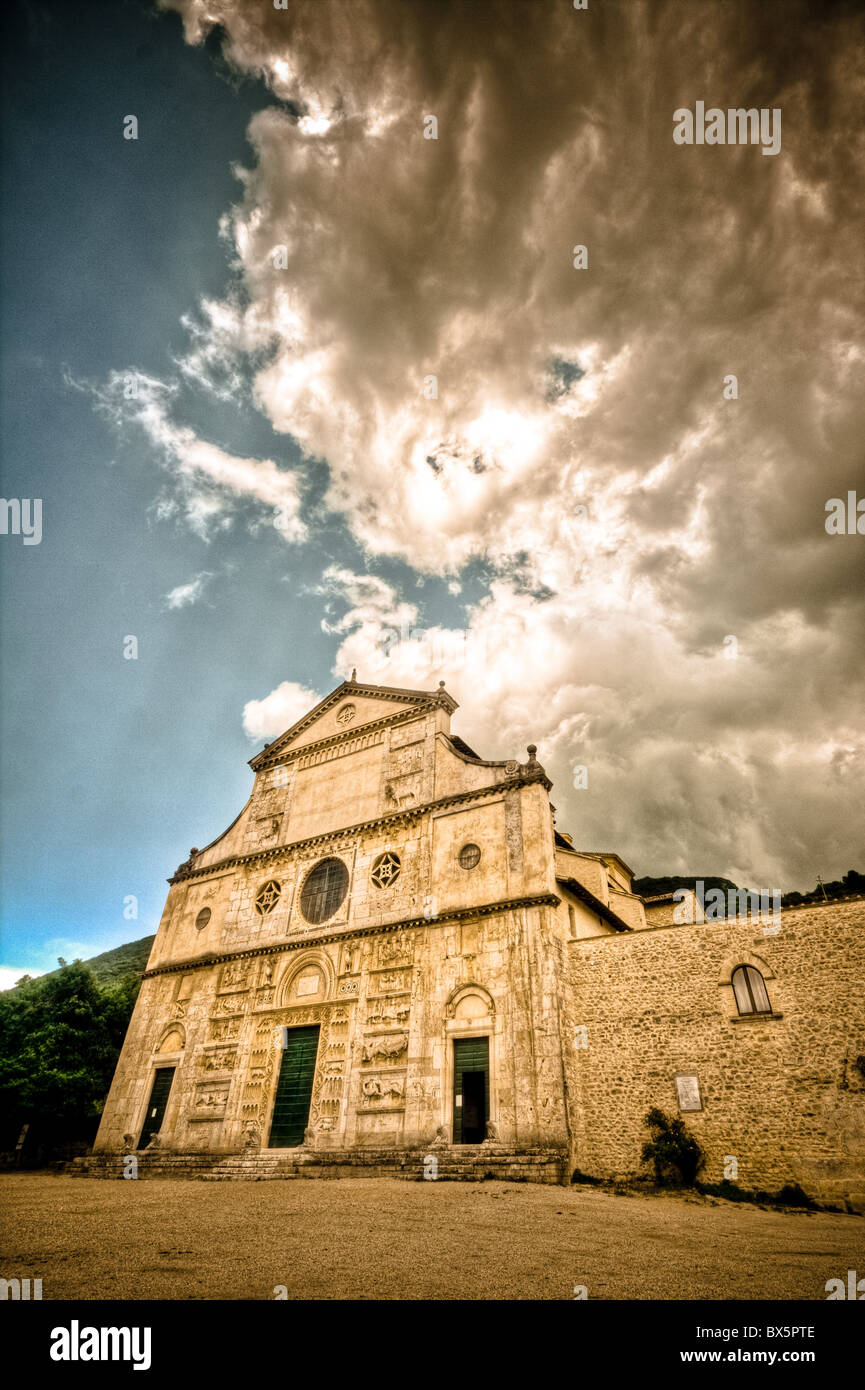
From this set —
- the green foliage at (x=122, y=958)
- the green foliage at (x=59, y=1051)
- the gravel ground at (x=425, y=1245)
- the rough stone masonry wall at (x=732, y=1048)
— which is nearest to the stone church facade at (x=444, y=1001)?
the rough stone masonry wall at (x=732, y=1048)

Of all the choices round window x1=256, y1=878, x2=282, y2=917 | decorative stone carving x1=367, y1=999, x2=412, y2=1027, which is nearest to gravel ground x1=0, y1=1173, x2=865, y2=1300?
decorative stone carving x1=367, y1=999, x2=412, y2=1027

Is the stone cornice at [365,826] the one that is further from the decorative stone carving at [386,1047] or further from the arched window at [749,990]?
the arched window at [749,990]

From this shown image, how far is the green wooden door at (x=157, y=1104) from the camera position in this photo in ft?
70.0

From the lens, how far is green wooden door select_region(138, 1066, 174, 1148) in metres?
21.3

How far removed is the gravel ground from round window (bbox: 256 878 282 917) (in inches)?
421

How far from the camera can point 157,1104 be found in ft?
71.5

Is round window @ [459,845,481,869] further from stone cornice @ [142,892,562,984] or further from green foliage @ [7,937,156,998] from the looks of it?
green foliage @ [7,937,156,998]

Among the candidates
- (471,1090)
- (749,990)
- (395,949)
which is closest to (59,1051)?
(395,949)

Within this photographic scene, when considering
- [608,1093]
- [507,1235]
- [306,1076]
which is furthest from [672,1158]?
[306,1076]

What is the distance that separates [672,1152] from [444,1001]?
598 cm

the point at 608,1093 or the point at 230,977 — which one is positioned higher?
the point at 230,977
